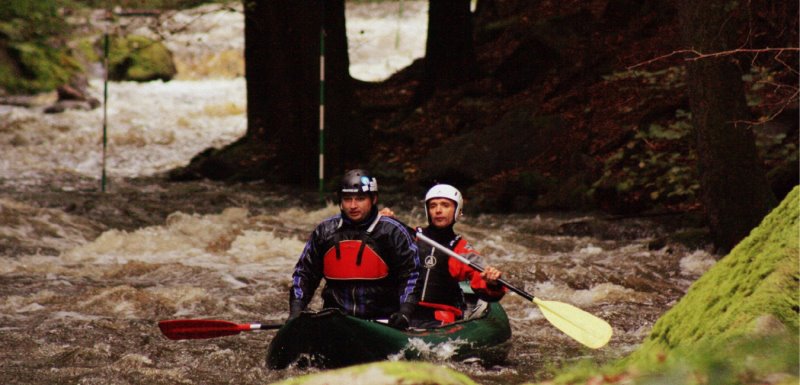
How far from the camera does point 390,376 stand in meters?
2.49

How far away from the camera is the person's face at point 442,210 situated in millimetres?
6281

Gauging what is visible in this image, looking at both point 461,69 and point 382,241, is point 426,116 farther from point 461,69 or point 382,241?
point 382,241

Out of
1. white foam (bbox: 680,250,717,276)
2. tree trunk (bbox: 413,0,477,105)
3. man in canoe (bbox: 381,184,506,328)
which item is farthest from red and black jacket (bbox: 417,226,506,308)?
tree trunk (bbox: 413,0,477,105)

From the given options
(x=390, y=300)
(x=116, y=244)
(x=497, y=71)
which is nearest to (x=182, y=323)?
(x=390, y=300)

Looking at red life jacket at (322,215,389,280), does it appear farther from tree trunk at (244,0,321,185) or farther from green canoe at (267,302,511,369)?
tree trunk at (244,0,321,185)

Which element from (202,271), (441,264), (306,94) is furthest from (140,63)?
(441,264)

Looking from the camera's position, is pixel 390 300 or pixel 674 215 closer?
pixel 390 300

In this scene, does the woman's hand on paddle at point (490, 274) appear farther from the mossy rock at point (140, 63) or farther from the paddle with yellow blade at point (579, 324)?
the mossy rock at point (140, 63)

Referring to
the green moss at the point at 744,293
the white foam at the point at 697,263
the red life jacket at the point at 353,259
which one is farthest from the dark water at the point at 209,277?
the green moss at the point at 744,293

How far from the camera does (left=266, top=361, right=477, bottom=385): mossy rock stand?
8.07 feet

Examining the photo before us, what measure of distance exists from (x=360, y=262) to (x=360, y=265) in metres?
0.02

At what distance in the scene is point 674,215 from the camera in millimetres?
11383

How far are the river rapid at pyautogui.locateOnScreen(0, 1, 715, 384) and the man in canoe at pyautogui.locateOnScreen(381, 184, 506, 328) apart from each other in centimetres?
46

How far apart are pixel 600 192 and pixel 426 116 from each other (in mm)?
5404
